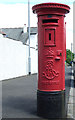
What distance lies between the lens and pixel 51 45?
5.58 metres

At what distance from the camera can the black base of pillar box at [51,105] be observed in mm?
5418

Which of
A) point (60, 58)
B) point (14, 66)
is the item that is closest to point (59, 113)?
point (60, 58)

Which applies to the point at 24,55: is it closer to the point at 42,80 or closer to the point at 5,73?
the point at 5,73

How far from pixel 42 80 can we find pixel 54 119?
3.34 feet

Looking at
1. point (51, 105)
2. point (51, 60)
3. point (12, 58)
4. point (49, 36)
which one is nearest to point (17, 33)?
point (12, 58)

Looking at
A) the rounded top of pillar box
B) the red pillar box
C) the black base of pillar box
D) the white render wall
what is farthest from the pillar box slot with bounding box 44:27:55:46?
the white render wall

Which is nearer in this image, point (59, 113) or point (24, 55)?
point (59, 113)

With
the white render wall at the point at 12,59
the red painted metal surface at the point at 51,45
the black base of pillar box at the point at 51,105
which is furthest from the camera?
the white render wall at the point at 12,59

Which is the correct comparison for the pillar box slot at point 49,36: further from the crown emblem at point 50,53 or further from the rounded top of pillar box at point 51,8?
the rounded top of pillar box at point 51,8

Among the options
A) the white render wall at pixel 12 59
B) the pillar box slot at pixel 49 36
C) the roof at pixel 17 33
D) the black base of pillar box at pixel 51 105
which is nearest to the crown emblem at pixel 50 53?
the pillar box slot at pixel 49 36

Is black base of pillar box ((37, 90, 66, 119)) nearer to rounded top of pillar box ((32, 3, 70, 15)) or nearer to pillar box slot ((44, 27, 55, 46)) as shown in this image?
pillar box slot ((44, 27, 55, 46))

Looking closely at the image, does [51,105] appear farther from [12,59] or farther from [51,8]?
[12,59]

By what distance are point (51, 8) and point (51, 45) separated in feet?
3.03

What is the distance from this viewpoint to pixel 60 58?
5.68 metres
